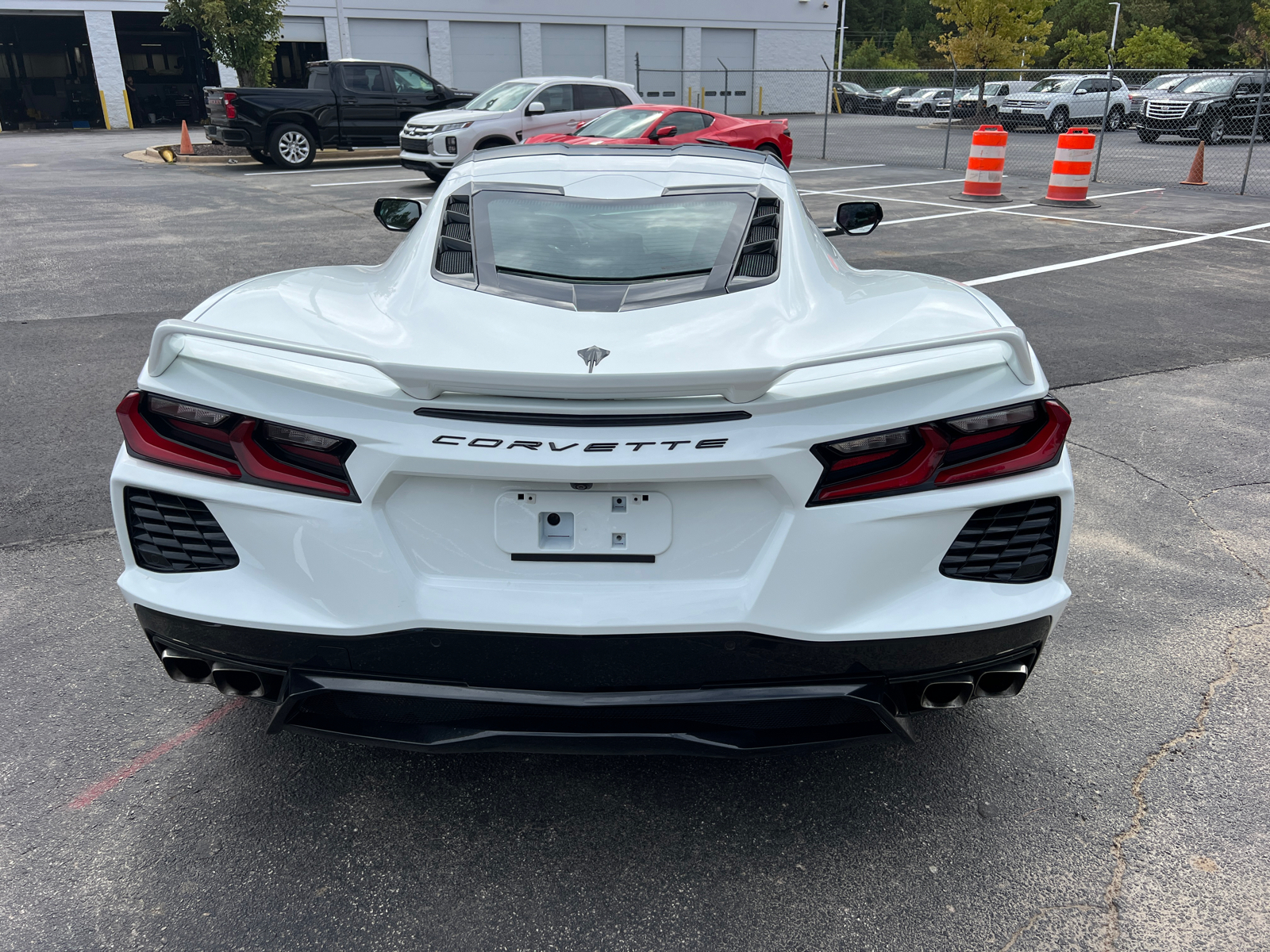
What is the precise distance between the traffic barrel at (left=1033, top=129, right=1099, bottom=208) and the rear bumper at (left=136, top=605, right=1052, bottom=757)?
555 inches

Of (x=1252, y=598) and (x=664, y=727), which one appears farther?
(x=1252, y=598)

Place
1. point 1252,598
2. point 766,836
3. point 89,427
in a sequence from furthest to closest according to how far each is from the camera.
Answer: point 89,427 → point 1252,598 → point 766,836

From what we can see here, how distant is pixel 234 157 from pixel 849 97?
31659mm

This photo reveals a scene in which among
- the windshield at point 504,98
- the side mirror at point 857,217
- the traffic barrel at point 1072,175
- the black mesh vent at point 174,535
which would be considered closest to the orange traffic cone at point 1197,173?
the traffic barrel at point 1072,175

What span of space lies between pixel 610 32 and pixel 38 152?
2308 centimetres

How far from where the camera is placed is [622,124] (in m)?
15.2

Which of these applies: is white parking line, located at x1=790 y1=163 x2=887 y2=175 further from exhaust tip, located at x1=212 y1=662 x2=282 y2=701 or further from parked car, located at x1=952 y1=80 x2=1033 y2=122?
exhaust tip, located at x1=212 y1=662 x2=282 y2=701

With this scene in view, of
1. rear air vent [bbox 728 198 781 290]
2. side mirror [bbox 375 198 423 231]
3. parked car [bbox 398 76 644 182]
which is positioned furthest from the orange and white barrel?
rear air vent [bbox 728 198 781 290]

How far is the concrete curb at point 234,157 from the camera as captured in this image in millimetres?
20870

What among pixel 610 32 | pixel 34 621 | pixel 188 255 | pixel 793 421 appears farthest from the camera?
pixel 610 32

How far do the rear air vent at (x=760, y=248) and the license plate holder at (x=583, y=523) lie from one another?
2.61ft

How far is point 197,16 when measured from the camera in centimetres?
2248

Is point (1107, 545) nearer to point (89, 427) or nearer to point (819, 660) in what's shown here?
point (819, 660)

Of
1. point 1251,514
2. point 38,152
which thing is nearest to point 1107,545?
point 1251,514
